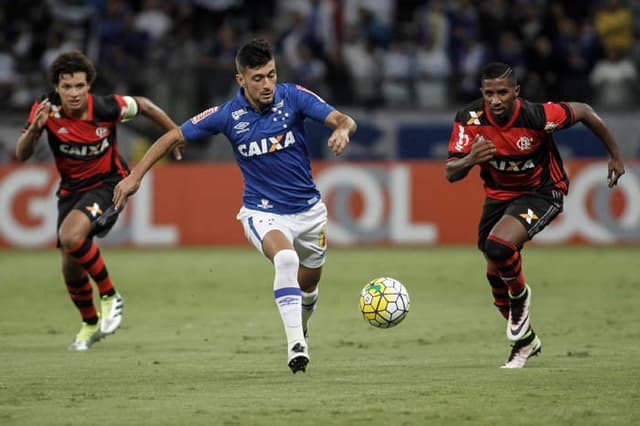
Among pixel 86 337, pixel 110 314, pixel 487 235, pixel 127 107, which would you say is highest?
pixel 127 107

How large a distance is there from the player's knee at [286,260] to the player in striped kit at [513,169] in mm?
1369

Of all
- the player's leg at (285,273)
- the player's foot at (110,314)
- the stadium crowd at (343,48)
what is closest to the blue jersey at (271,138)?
the player's leg at (285,273)

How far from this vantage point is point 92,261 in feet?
36.0

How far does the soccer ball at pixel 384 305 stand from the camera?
9.43 m

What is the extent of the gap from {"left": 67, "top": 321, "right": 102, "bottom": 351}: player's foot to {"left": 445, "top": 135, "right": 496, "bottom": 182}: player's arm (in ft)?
11.7

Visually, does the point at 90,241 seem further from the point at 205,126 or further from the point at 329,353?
the point at 329,353

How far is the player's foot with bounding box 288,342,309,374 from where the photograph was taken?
28.0ft

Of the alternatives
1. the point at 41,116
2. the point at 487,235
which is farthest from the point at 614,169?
the point at 41,116

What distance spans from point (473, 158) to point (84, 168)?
383 cm

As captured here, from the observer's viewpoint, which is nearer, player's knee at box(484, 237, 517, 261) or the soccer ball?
player's knee at box(484, 237, 517, 261)

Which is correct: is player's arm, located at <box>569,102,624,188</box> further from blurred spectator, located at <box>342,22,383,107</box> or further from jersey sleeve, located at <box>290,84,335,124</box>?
blurred spectator, located at <box>342,22,383,107</box>

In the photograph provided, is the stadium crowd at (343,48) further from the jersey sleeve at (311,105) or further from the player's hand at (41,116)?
the jersey sleeve at (311,105)

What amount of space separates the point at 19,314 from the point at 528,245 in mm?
9984

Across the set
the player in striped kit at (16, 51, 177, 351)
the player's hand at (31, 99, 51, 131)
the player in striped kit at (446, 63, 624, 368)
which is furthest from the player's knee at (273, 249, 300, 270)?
the player's hand at (31, 99, 51, 131)
